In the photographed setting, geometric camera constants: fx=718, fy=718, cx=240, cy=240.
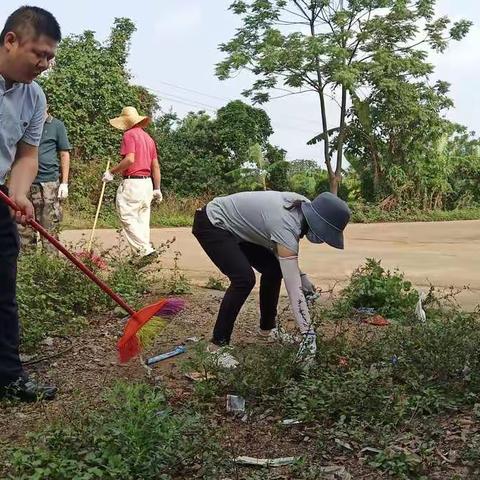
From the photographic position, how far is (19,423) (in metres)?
3.19

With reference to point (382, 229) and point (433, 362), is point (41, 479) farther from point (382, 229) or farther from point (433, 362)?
point (382, 229)

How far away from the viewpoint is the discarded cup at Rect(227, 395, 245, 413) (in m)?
3.22

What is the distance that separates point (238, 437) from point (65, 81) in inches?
611

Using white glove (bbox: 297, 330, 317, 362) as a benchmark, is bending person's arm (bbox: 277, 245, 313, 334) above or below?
above

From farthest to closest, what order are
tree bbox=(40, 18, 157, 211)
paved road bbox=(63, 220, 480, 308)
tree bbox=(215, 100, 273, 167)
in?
tree bbox=(215, 100, 273, 167), tree bbox=(40, 18, 157, 211), paved road bbox=(63, 220, 480, 308)

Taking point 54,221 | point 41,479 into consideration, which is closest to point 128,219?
point 54,221

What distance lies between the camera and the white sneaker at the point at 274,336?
360 centimetres

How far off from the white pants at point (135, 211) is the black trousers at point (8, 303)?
3.48 m

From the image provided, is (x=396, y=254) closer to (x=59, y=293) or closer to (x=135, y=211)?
(x=135, y=211)

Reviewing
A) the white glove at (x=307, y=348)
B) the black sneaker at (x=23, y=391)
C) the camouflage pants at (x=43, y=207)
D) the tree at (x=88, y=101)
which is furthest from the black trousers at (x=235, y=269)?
the tree at (x=88, y=101)

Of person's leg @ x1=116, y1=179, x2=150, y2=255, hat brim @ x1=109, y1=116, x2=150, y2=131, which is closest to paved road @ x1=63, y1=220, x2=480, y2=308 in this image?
person's leg @ x1=116, y1=179, x2=150, y2=255

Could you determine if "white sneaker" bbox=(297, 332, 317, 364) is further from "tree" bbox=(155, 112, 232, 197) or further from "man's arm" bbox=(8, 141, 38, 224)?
"tree" bbox=(155, 112, 232, 197)

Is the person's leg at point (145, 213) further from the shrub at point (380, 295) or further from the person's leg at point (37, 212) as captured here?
the shrub at point (380, 295)

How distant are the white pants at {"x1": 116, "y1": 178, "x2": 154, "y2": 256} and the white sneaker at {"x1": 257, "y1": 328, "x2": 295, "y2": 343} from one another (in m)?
2.56
